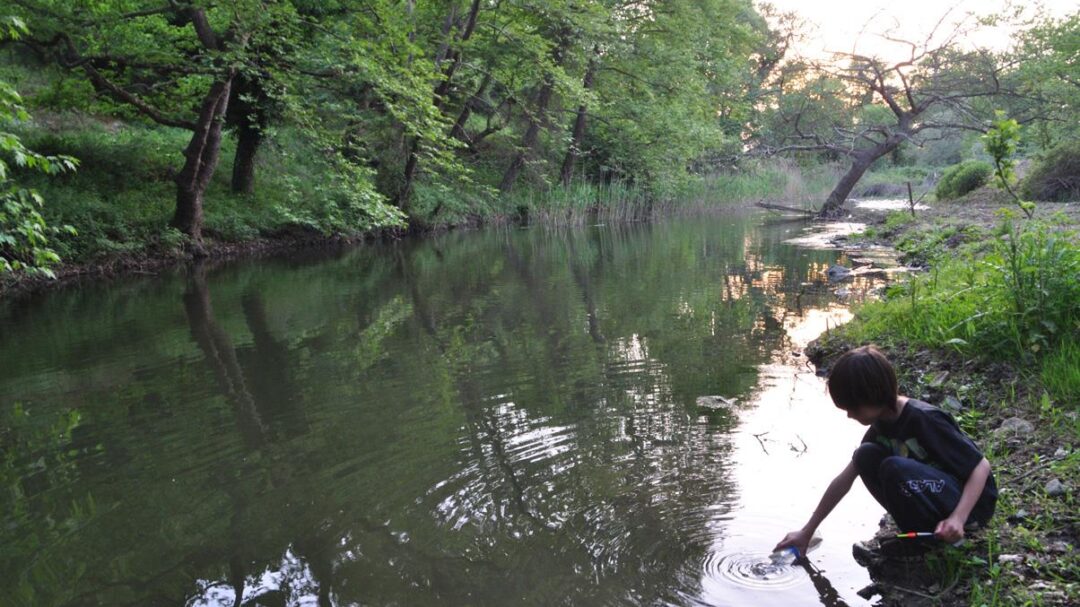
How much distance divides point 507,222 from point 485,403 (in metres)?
21.6

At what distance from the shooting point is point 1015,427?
3996 mm

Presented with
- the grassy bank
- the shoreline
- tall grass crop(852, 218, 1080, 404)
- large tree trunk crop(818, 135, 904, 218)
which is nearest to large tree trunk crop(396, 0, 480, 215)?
the grassy bank

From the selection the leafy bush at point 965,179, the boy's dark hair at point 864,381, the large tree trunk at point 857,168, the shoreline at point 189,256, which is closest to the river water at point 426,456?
the boy's dark hair at point 864,381

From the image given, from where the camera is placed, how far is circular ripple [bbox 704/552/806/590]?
3096mm

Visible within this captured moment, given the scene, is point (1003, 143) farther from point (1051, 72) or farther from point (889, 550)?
point (1051, 72)

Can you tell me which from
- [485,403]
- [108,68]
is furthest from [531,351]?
[108,68]

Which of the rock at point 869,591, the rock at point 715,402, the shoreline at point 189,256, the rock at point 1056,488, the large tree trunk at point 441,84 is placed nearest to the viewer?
the rock at point 869,591

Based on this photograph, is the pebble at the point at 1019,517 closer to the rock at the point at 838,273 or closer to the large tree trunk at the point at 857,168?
the rock at the point at 838,273

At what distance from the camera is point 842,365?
285cm

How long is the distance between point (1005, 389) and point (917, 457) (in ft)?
7.03

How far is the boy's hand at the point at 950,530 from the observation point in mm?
2703

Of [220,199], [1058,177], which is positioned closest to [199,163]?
[220,199]

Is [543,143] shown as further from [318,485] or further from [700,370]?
[318,485]

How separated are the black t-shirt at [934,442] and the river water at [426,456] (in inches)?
24.8
